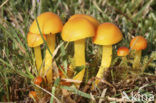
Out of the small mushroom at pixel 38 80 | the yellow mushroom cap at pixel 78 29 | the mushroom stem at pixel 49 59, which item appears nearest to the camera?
the yellow mushroom cap at pixel 78 29

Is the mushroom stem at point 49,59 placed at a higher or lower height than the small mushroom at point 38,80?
higher

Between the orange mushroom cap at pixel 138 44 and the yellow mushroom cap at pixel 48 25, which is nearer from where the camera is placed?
the yellow mushroom cap at pixel 48 25

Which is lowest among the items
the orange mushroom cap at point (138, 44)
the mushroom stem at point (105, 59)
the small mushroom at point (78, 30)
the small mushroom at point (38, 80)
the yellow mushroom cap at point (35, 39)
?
the small mushroom at point (38, 80)

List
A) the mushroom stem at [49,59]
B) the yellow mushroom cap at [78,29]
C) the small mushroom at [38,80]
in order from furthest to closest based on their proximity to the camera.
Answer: the mushroom stem at [49,59]
the small mushroom at [38,80]
the yellow mushroom cap at [78,29]

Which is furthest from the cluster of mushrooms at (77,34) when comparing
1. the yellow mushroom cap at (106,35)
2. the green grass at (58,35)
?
the green grass at (58,35)

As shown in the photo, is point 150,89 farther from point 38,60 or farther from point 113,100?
point 38,60

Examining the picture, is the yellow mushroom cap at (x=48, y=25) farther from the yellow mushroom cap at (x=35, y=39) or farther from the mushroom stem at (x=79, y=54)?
the mushroom stem at (x=79, y=54)

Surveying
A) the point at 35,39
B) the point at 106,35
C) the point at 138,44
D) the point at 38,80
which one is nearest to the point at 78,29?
the point at 106,35

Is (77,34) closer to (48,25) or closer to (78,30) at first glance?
(78,30)
